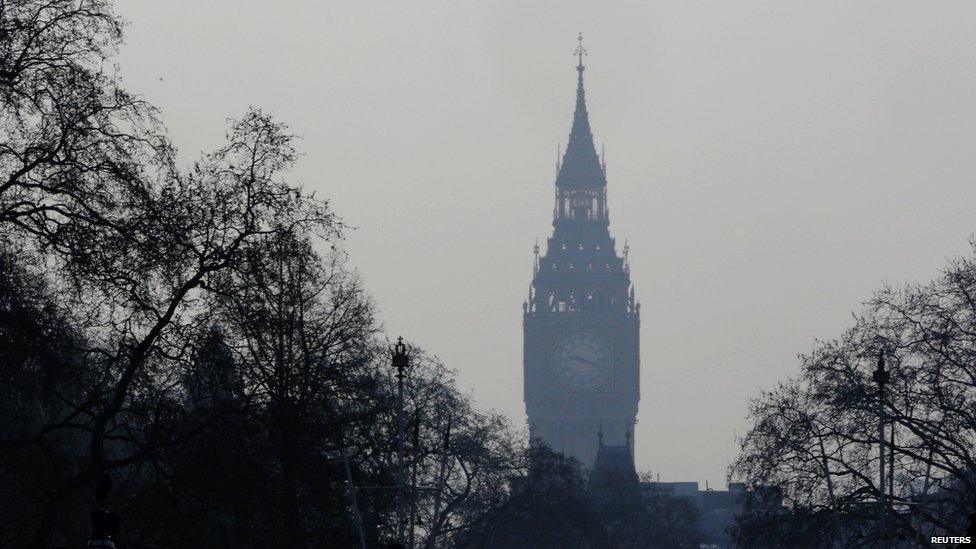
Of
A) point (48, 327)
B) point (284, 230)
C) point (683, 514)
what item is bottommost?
point (48, 327)

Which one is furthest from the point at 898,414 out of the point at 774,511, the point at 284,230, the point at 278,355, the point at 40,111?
the point at 40,111

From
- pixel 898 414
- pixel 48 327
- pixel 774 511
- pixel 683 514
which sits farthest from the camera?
pixel 683 514

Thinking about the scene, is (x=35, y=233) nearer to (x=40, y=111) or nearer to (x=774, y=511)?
(x=40, y=111)

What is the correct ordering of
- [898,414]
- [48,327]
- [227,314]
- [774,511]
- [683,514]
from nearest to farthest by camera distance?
1. [48,327]
2. [227,314]
3. [898,414]
4. [774,511]
5. [683,514]

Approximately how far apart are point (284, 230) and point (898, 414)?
30.5 metres

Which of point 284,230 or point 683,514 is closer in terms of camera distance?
point 284,230

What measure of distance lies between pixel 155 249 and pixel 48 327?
2.80 meters

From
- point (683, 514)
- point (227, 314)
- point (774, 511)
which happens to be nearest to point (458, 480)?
point (774, 511)

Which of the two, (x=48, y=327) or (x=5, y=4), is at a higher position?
(x=5, y=4)

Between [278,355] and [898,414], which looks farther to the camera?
[898,414]

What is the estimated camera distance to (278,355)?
53156 mm

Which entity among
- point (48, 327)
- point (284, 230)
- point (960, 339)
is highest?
point (960, 339)

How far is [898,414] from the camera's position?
240 feet

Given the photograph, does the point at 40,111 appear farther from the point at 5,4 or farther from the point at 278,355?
the point at 278,355
